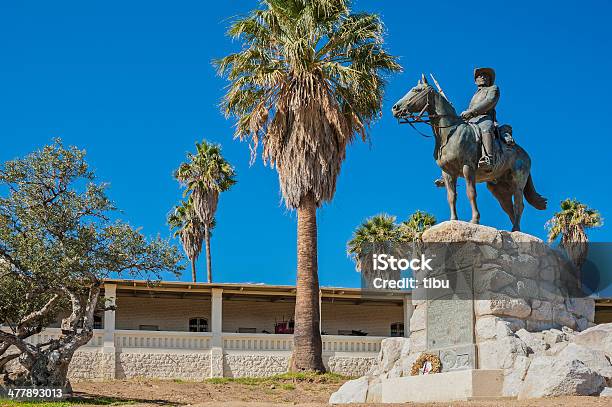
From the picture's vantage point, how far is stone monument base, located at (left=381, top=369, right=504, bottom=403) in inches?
554

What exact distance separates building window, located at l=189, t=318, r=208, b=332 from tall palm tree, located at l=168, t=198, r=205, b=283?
8.19 meters

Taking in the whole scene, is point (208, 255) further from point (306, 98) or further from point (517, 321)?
point (517, 321)

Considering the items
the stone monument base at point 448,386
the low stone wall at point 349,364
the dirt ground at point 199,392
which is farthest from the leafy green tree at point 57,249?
the low stone wall at point 349,364

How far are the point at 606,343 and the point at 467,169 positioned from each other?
375 centimetres

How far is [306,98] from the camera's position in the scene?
27.8 meters

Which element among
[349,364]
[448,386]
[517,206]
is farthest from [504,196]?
[349,364]

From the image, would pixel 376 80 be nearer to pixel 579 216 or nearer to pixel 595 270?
pixel 595 270

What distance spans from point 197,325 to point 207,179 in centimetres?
813

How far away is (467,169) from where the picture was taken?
52.0 feet

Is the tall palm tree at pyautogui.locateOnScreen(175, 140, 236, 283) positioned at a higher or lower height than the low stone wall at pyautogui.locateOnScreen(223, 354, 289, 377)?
higher

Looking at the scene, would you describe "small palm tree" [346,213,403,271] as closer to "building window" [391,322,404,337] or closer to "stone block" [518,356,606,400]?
"building window" [391,322,404,337]

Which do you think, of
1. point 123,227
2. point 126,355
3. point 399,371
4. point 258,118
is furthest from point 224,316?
point 399,371

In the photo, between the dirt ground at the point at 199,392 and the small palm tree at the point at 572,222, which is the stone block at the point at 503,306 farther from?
the small palm tree at the point at 572,222

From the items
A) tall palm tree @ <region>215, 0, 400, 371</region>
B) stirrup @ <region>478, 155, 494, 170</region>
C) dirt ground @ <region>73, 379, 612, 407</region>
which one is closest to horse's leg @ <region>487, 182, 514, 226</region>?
stirrup @ <region>478, 155, 494, 170</region>
